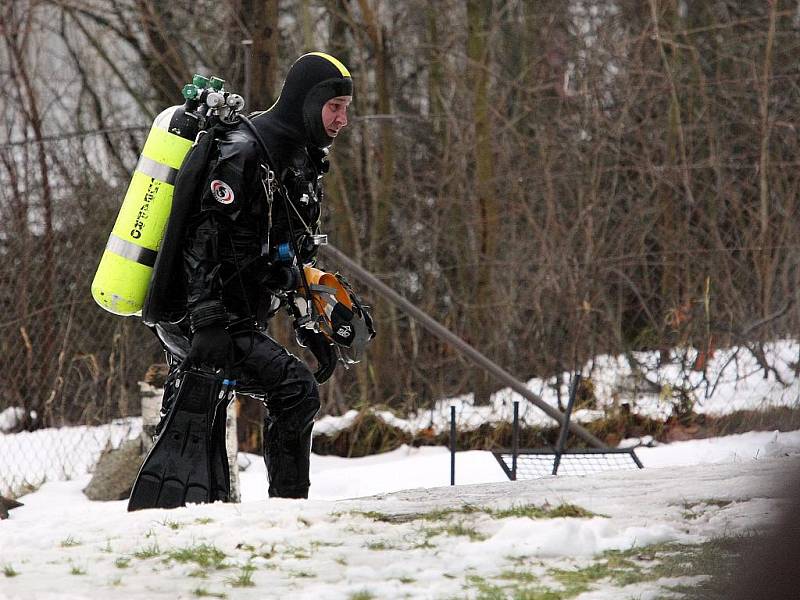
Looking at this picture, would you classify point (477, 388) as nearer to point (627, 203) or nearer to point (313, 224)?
point (627, 203)

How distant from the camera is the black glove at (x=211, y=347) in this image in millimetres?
4824

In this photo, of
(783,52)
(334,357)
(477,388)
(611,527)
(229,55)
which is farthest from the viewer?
(229,55)

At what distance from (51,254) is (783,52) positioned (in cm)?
633

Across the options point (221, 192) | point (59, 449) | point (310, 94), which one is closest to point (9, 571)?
point (221, 192)

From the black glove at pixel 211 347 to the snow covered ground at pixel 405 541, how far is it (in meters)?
0.68

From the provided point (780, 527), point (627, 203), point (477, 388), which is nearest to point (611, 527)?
point (780, 527)

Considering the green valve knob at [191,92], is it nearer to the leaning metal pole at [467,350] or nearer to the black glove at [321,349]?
the black glove at [321,349]

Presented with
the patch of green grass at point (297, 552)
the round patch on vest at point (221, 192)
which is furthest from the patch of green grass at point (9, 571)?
the round patch on vest at point (221, 192)

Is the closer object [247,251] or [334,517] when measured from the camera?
[334,517]

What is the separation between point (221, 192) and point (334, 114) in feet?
2.10

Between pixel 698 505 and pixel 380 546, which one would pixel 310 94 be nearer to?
pixel 380 546

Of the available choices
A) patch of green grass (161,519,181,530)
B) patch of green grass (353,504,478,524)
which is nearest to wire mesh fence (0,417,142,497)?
patch of green grass (161,519,181,530)

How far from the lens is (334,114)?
5156mm

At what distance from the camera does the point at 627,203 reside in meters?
9.52
